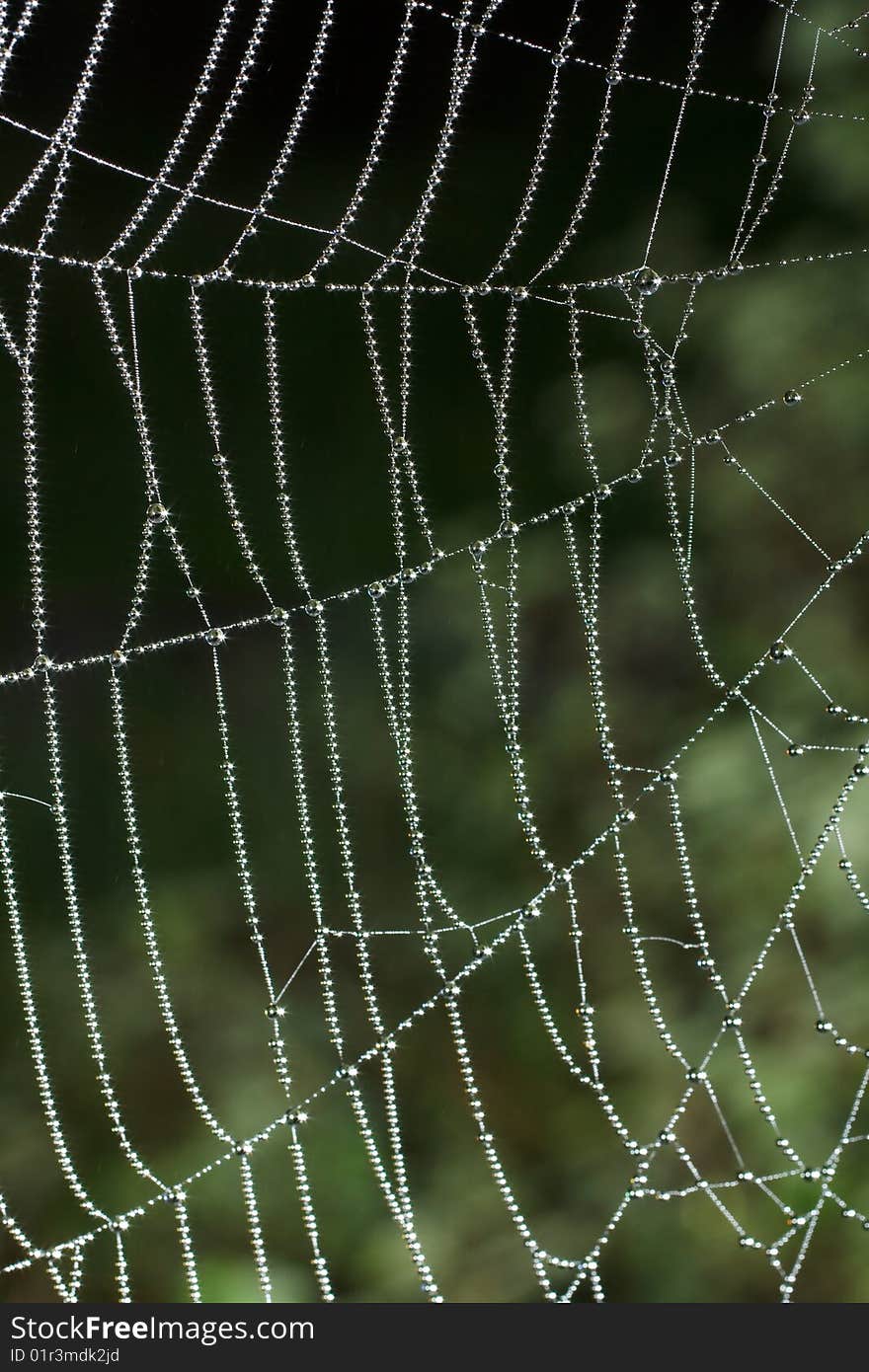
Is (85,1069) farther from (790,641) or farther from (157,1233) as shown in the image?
(790,641)

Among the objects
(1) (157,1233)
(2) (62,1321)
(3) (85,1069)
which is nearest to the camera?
(2) (62,1321)

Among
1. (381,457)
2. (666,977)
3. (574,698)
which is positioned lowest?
(666,977)

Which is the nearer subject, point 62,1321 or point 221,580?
point 62,1321

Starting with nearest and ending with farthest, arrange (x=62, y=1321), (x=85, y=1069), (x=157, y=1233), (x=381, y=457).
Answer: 1. (x=62, y=1321)
2. (x=157, y=1233)
3. (x=85, y=1069)
4. (x=381, y=457)

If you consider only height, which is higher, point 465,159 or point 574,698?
point 465,159

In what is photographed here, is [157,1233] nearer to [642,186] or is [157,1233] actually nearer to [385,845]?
[385,845]

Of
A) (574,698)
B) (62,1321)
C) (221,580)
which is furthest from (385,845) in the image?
(62,1321)
